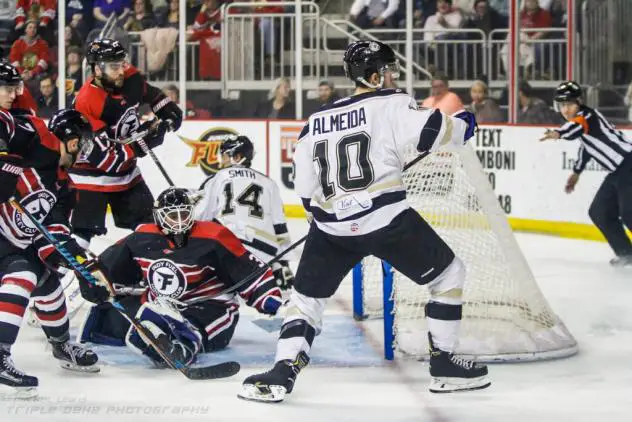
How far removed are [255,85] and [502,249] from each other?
5.11 metres

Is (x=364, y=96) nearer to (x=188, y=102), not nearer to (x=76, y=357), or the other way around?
(x=76, y=357)

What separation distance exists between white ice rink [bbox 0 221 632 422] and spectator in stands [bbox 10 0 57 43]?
5.34 metres

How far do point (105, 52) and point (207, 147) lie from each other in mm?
4188

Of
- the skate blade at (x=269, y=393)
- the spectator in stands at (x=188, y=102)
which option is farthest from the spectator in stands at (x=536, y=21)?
the skate blade at (x=269, y=393)

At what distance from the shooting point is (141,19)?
32.9 ft

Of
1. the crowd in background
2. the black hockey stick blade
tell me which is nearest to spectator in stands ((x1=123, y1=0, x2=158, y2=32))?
the crowd in background

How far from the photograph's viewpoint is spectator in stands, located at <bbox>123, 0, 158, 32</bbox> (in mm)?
10000

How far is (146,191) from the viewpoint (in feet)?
18.6

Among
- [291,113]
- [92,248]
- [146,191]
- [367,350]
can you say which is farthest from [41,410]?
[291,113]

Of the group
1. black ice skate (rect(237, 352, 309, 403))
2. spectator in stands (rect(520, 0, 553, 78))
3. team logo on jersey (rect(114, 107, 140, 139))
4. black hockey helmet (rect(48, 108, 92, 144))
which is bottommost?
black ice skate (rect(237, 352, 309, 403))

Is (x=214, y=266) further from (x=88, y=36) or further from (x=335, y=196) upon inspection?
(x=88, y=36)

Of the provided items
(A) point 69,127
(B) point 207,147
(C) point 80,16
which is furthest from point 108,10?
(A) point 69,127

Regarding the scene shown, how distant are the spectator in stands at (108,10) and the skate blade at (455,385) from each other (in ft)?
21.3

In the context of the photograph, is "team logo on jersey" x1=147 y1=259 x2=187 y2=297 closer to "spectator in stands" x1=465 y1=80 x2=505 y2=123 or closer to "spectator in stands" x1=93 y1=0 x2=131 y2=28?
"spectator in stands" x1=465 y1=80 x2=505 y2=123
